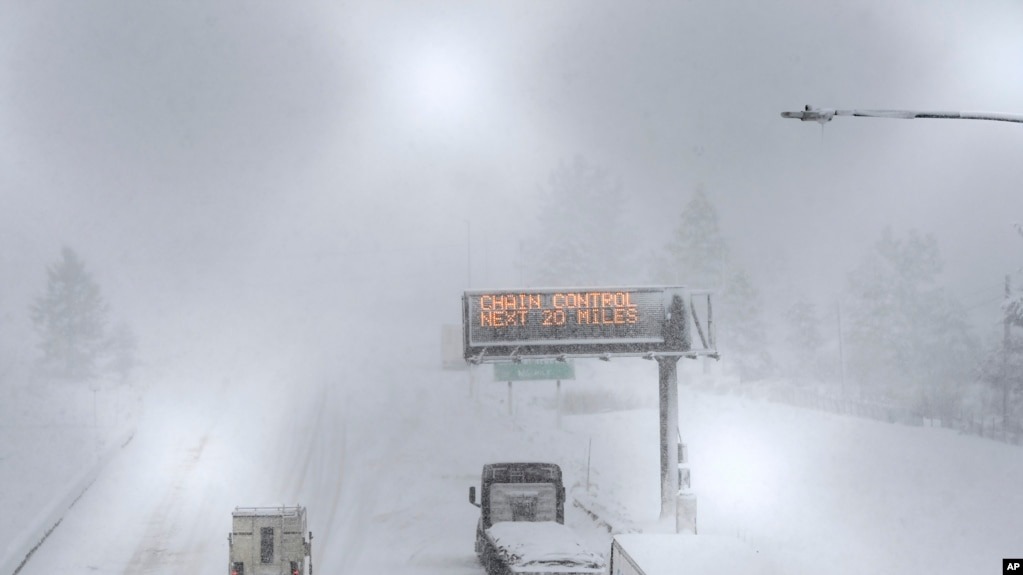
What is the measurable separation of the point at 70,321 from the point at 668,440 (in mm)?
69504

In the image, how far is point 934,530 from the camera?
40438 millimetres

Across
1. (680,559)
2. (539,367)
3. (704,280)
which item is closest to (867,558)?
(539,367)

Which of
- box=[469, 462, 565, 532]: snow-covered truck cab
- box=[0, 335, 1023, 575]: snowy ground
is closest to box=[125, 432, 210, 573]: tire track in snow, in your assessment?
box=[0, 335, 1023, 575]: snowy ground

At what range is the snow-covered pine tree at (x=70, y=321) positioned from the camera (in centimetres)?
8950

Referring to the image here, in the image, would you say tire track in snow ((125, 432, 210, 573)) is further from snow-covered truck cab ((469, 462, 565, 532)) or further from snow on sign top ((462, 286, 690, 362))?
snow on sign top ((462, 286, 690, 362))

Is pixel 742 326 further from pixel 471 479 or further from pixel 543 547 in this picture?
pixel 543 547

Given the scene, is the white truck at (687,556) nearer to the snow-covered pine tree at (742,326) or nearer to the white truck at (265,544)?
the white truck at (265,544)

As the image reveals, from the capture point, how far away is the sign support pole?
3562 cm

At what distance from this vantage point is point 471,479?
4459 cm

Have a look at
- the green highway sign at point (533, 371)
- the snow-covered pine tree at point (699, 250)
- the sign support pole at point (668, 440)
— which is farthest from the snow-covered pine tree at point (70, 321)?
the sign support pole at point (668, 440)

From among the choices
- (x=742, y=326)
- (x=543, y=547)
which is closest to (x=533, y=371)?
(x=543, y=547)

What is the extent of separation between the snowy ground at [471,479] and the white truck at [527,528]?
1820mm

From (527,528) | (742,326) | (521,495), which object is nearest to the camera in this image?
(527,528)

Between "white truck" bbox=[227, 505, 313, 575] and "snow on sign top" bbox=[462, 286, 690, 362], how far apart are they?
8.28 meters
